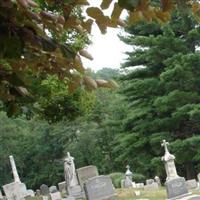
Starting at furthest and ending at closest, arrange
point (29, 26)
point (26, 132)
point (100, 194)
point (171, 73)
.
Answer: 1. point (26, 132)
2. point (171, 73)
3. point (100, 194)
4. point (29, 26)

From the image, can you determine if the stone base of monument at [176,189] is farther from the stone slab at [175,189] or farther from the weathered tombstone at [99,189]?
the weathered tombstone at [99,189]

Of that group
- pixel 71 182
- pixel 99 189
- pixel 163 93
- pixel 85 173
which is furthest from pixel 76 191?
pixel 163 93

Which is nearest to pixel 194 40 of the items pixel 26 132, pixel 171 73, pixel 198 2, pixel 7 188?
pixel 171 73

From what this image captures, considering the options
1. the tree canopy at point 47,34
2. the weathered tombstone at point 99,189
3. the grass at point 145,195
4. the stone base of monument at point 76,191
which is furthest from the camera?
the stone base of monument at point 76,191

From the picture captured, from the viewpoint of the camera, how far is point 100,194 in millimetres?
18766

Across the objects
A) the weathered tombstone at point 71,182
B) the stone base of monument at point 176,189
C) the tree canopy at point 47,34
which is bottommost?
the stone base of monument at point 176,189

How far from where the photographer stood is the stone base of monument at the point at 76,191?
83.1 ft

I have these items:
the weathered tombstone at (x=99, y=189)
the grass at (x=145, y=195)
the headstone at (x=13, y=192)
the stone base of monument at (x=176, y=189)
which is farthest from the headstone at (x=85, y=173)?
the stone base of monument at (x=176, y=189)

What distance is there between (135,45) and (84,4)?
31179mm

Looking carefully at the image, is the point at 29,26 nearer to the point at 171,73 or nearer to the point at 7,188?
the point at 7,188

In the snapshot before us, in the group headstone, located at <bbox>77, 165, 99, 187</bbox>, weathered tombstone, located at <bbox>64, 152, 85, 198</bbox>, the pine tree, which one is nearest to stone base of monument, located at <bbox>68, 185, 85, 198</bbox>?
weathered tombstone, located at <bbox>64, 152, 85, 198</bbox>

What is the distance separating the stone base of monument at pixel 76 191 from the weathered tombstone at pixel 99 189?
629 cm

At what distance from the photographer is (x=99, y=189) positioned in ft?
61.7

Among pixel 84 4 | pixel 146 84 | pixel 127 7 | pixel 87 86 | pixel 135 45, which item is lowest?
pixel 87 86
